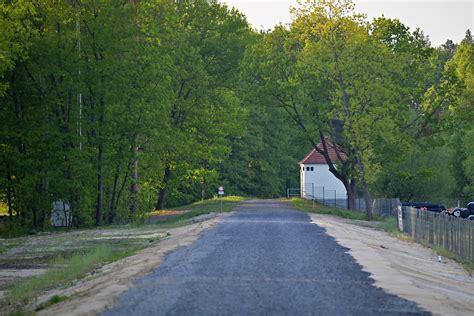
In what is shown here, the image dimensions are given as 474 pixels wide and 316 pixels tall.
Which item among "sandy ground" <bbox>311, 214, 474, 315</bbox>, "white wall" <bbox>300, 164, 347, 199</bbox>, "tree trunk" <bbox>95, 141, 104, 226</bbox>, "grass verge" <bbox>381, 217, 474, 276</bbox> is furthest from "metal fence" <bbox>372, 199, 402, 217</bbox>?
"sandy ground" <bbox>311, 214, 474, 315</bbox>

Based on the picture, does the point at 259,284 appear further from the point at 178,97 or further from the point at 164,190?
the point at 164,190

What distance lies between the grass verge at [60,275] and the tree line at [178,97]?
16297 millimetres

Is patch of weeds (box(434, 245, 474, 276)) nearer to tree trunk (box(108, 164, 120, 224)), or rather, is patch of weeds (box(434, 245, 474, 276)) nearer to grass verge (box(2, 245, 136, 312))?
grass verge (box(2, 245, 136, 312))

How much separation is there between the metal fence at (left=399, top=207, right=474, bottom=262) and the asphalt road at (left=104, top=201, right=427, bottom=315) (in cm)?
475

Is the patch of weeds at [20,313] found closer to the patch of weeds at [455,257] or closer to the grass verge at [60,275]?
the grass verge at [60,275]

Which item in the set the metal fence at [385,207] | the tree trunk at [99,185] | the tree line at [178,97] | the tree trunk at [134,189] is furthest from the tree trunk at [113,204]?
the metal fence at [385,207]

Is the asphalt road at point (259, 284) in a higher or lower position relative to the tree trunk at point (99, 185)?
lower

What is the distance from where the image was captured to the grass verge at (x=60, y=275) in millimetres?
22031

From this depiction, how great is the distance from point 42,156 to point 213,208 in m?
16.8

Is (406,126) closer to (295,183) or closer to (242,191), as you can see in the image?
(242,191)

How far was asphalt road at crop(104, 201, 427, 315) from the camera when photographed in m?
17.4

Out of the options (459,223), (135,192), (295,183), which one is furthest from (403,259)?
(295,183)

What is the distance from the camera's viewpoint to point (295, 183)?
118 meters

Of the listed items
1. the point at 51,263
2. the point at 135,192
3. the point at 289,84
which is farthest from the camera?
the point at 289,84
